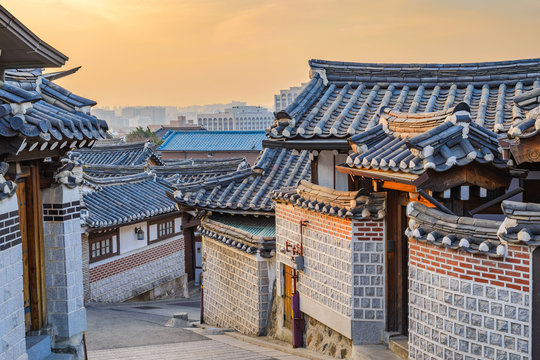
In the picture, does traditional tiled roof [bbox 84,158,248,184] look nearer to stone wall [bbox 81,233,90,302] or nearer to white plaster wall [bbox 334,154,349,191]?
stone wall [bbox 81,233,90,302]

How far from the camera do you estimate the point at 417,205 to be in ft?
26.1

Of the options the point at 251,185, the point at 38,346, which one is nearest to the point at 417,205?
the point at 38,346

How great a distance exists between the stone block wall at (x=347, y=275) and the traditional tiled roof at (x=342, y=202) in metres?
0.21

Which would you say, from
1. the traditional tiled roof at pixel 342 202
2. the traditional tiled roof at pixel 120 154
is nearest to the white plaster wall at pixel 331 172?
the traditional tiled roof at pixel 342 202

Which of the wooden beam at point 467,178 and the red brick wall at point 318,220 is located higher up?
the wooden beam at point 467,178

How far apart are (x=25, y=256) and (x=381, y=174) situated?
532 centimetres

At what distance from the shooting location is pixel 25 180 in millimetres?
8328

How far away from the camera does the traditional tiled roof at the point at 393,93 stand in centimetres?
1134

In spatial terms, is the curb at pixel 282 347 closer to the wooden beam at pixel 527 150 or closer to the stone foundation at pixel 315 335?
the stone foundation at pixel 315 335

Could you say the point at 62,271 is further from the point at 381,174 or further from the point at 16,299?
the point at 381,174

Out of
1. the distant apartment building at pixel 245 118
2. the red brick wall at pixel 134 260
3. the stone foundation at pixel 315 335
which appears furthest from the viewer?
the distant apartment building at pixel 245 118

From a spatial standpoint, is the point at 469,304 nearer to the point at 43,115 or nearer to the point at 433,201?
the point at 433,201

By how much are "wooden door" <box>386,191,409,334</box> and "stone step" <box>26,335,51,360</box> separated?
5522mm

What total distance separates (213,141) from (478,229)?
53.8 m
